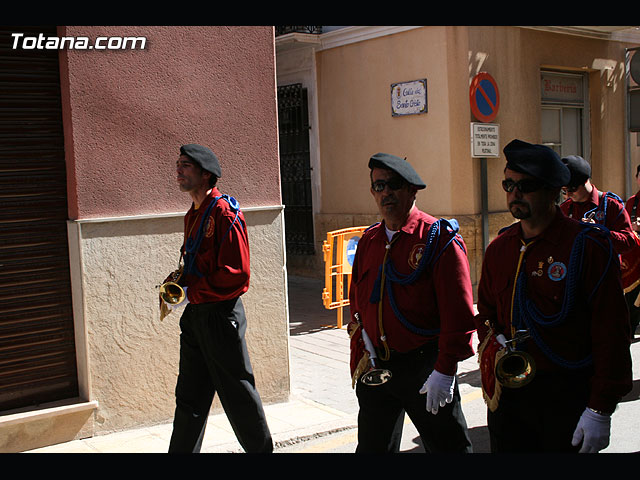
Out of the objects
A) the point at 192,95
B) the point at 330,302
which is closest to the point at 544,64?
the point at 330,302

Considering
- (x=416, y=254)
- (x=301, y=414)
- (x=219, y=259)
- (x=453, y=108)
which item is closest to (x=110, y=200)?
(x=219, y=259)

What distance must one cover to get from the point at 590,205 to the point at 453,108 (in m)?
4.74

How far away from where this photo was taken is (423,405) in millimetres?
3617

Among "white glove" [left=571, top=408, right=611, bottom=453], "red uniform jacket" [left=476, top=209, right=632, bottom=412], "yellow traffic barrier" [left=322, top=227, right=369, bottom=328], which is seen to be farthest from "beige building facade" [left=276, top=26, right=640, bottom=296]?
"white glove" [left=571, top=408, right=611, bottom=453]

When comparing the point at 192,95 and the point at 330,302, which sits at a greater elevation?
the point at 192,95

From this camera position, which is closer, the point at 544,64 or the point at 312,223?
the point at 544,64

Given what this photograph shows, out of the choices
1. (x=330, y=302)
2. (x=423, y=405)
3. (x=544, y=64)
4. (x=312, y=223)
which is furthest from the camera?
(x=312, y=223)

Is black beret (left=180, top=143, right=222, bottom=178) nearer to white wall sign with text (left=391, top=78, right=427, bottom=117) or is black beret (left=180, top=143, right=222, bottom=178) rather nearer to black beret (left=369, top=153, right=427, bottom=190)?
black beret (left=369, top=153, right=427, bottom=190)

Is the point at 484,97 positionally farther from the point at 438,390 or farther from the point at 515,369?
the point at 515,369

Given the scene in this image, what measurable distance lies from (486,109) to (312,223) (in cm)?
389

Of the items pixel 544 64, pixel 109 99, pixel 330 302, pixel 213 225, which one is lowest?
pixel 330 302

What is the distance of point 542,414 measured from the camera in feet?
10.2

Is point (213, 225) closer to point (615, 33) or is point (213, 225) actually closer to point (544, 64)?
point (544, 64)

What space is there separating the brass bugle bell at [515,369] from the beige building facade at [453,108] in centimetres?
847
